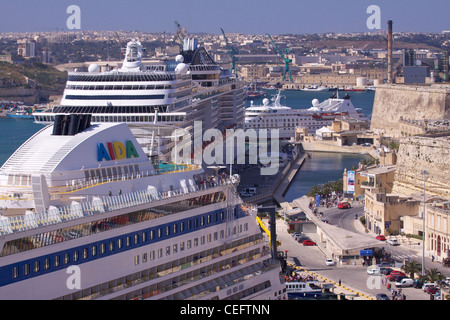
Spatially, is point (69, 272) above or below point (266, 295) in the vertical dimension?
above

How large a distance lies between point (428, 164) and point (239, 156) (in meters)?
8.89

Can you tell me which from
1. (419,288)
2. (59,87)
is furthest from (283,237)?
(59,87)

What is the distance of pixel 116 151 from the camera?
1167 centimetres

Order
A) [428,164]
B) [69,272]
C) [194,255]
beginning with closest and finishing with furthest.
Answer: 1. [69,272]
2. [194,255]
3. [428,164]

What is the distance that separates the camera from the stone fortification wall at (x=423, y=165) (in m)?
25.9

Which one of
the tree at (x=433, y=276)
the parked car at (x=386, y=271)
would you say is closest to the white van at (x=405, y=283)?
the tree at (x=433, y=276)

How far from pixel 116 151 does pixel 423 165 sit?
17024mm

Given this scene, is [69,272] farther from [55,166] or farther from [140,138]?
[140,138]

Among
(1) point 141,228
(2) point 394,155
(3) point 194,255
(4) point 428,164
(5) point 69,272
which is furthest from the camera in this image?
(2) point 394,155

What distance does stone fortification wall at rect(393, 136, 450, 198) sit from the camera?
85.1 feet

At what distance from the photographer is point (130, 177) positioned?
38.0 feet

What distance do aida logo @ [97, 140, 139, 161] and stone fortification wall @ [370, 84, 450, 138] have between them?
106 feet

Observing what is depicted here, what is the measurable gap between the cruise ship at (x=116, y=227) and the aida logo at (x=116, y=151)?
0.05 feet

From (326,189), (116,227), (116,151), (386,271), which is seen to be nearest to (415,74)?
(326,189)
